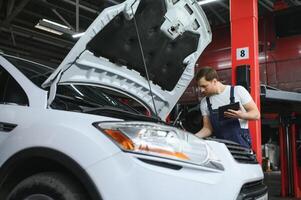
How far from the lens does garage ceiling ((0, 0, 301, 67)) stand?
10375 millimetres

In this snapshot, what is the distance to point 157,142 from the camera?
6.02 ft

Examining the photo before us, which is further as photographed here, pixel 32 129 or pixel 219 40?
pixel 219 40

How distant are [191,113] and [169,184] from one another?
365cm

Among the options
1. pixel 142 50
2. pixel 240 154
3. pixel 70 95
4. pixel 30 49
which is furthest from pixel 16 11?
pixel 240 154

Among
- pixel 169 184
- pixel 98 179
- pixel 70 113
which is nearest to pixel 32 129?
pixel 70 113

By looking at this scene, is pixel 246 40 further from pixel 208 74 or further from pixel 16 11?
pixel 16 11

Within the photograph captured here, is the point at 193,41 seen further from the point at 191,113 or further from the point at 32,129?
the point at 191,113

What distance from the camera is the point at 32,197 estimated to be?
187 cm

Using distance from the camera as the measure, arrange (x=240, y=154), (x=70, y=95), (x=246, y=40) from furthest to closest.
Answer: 1. (x=246, y=40)
2. (x=70, y=95)
3. (x=240, y=154)

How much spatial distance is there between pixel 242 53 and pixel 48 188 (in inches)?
118

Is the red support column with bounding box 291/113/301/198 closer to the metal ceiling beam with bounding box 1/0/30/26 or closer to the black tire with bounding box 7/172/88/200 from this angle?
the black tire with bounding box 7/172/88/200

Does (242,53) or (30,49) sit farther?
(30,49)

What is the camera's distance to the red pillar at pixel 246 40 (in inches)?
159

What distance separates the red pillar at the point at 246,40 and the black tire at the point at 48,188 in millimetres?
2592
